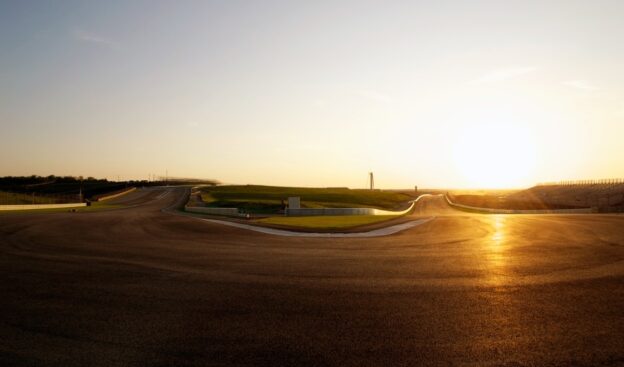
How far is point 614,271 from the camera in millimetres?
11383

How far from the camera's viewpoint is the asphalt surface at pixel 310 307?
5.74 m

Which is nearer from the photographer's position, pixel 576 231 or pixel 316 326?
pixel 316 326

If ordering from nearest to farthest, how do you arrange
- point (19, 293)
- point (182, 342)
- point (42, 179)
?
1. point (182, 342)
2. point (19, 293)
3. point (42, 179)

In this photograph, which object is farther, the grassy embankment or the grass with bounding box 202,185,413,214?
the grass with bounding box 202,185,413,214

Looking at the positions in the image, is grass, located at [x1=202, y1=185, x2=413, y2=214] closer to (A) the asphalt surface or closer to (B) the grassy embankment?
(B) the grassy embankment

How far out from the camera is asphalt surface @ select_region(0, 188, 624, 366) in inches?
226

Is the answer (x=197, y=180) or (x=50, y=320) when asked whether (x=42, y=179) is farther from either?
(x=50, y=320)

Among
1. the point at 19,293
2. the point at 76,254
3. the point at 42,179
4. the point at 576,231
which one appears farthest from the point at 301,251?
the point at 42,179

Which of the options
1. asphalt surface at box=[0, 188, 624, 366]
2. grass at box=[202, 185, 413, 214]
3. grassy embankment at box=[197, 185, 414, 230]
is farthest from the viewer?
grass at box=[202, 185, 413, 214]

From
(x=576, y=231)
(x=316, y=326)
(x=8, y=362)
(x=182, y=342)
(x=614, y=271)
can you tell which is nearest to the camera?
(x=8, y=362)

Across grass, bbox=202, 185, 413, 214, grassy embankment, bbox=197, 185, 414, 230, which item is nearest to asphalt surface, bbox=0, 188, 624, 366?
grassy embankment, bbox=197, 185, 414, 230

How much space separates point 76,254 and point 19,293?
18.0 ft

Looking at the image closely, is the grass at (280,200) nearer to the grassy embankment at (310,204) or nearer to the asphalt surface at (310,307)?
the grassy embankment at (310,204)

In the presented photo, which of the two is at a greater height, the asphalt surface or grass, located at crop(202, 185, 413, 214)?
grass, located at crop(202, 185, 413, 214)
